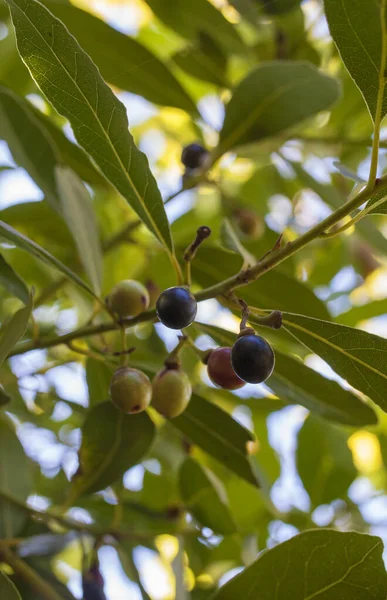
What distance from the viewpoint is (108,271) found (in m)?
3.03

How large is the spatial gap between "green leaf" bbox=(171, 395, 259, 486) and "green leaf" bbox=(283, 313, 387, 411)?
0.44 metres

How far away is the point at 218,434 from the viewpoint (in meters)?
1.82

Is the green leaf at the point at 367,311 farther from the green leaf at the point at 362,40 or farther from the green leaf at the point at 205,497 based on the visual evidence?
the green leaf at the point at 362,40

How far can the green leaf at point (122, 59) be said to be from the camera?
2123mm

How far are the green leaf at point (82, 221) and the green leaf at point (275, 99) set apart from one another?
0.59 metres

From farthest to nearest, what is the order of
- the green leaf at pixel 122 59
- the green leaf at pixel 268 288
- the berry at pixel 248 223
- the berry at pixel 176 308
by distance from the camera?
1. the berry at pixel 248 223
2. the green leaf at pixel 122 59
3. the green leaf at pixel 268 288
4. the berry at pixel 176 308

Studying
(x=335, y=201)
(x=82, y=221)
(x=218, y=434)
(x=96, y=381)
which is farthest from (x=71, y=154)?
(x=218, y=434)

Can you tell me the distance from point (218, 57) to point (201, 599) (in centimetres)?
203

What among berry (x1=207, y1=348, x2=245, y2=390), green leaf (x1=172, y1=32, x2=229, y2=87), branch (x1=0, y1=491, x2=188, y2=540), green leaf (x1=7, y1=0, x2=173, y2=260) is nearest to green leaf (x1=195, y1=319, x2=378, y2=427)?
berry (x1=207, y1=348, x2=245, y2=390)

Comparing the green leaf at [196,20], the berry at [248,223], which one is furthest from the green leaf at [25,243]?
the green leaf at [196,20]

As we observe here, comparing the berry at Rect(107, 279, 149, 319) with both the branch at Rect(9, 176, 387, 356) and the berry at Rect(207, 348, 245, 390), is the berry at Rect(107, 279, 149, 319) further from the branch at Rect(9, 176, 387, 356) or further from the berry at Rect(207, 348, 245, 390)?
the berry at Rect(207, 348, 245, 390)

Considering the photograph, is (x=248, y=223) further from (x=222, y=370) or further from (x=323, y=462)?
(x=222, y=370)

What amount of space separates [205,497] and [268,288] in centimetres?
77

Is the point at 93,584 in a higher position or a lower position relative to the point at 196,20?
lower
